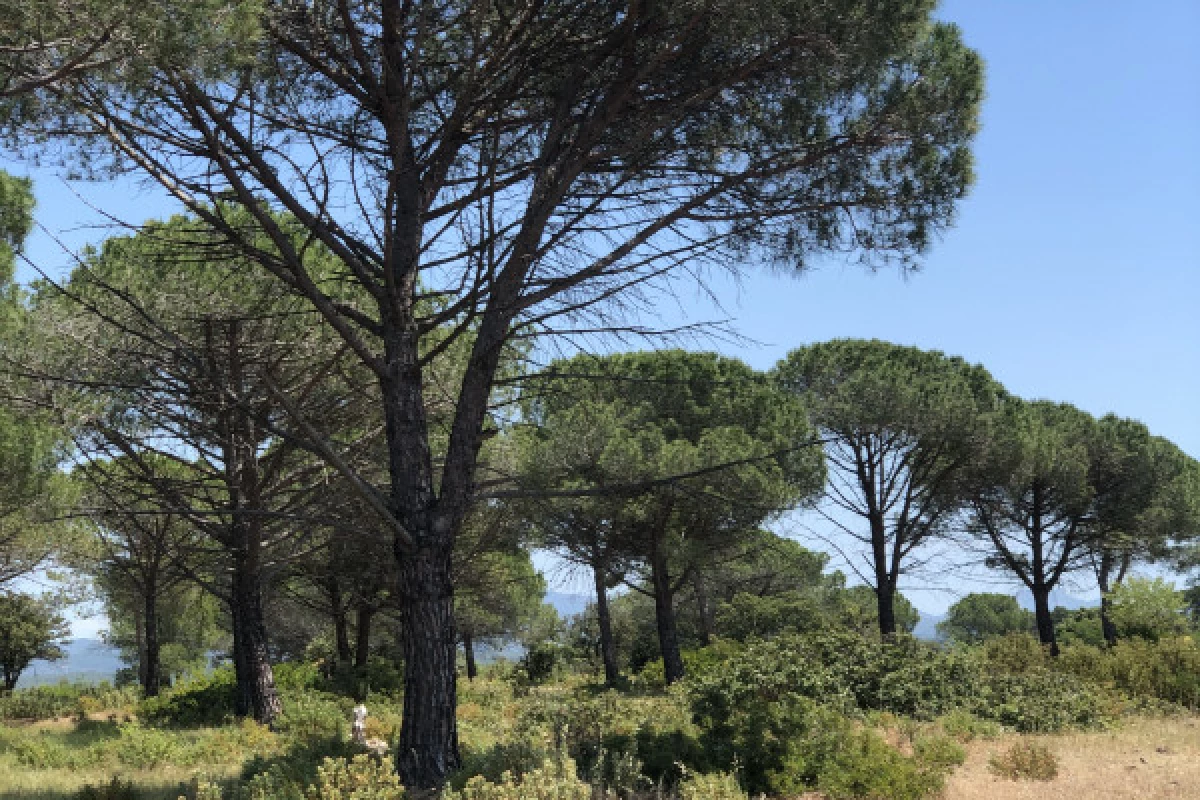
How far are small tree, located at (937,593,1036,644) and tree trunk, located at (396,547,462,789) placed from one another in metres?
71.0

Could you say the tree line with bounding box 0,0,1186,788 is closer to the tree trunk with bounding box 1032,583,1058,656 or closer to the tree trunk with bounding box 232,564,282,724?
the tree trunk with bounding box 232,564,282,724

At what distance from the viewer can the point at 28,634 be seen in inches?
1276

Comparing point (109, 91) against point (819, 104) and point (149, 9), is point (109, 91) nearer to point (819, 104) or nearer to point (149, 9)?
point (149, 9)

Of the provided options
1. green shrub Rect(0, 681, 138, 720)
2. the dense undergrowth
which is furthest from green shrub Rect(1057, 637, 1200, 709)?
green shrub Rect(0, 681, 138, 720)

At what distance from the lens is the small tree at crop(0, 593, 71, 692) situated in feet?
103

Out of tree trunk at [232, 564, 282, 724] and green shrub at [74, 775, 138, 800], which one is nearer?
green shrub at [74, 775, 138, 800]

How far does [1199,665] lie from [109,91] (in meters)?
17.3

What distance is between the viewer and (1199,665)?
51.3 feet

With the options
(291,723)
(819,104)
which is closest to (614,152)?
(819,104)

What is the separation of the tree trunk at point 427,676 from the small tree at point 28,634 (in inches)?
1134

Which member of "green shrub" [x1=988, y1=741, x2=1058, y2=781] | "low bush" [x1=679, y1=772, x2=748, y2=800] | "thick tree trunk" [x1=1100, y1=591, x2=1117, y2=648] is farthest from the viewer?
"thick tree trunk" [x1=1100, y1=591, x2=1117, y2=648]

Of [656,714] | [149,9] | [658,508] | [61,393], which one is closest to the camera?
[149,9]

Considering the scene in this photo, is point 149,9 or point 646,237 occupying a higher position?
point 149,9

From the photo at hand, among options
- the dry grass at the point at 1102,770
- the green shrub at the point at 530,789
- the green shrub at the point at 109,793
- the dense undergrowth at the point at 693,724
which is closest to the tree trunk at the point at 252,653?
the dense undergrowth at the point at 693,724
